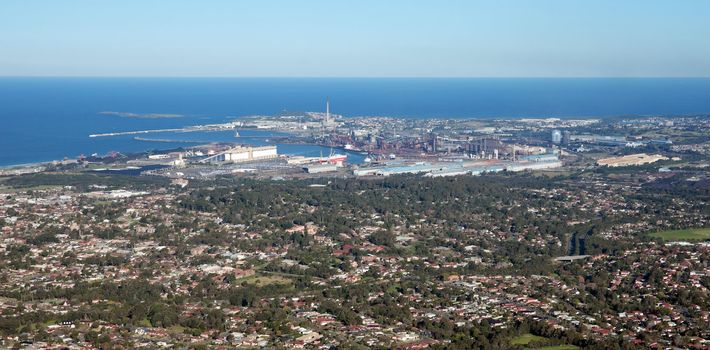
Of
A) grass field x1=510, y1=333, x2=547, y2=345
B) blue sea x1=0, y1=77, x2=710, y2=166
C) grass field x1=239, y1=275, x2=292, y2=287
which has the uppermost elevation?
grass field x1=510, y1=333, x2=547, y2=345

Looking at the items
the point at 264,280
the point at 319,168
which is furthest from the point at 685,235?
the point at 319,168

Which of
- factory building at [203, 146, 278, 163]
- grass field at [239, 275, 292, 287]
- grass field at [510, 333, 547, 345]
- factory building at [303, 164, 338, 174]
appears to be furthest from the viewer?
factory building at [203, 146, 278, 163]

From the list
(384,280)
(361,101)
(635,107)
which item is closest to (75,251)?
(384,280)

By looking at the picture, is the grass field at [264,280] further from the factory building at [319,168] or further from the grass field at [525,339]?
the factory building at [319,168]

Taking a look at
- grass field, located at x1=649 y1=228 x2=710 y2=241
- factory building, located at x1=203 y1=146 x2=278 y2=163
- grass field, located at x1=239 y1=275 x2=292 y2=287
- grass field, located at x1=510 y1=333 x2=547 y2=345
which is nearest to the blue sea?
factory building, located at x1=203 y1=146 x2=278 y2=163

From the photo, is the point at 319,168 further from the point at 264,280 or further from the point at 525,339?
the point at 525,339

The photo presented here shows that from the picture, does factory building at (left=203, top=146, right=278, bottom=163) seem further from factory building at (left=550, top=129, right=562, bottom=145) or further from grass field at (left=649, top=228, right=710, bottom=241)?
grass field at (left=649, top=228, right=710, bottom=241)

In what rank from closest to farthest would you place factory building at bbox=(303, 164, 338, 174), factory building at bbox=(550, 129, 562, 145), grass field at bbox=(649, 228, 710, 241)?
grass field at bbox=(649, 228, 710, 241), factory building at bbox=(303, 164, 338, 174), factory building at bbox=(550, 129, 562, 145)

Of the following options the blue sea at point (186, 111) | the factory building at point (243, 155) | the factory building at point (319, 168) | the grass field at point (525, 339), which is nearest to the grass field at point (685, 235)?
the grass field at point (525, 339)
